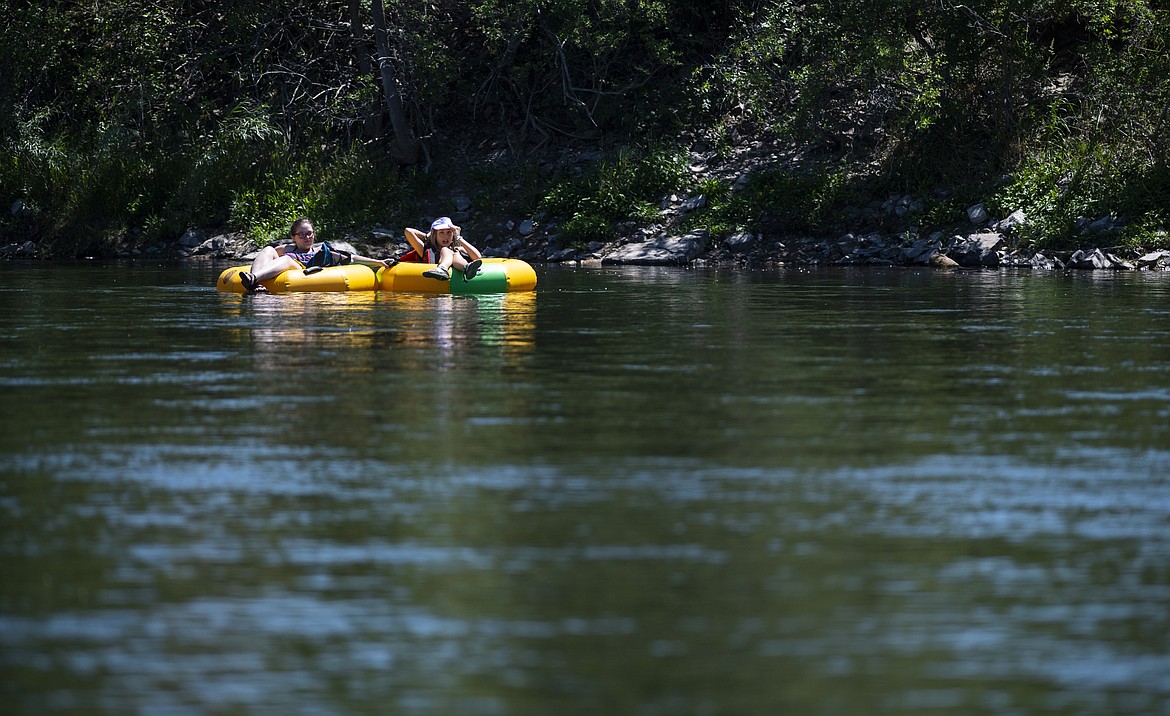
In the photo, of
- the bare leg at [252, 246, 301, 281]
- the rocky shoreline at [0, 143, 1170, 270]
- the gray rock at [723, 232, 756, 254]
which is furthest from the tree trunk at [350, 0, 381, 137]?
the bare leg at [252, 246, 301, 281]

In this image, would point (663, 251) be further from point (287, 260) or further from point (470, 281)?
point (287, 260)

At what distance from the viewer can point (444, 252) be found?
63.1 ft

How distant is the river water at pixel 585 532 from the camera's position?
4113 millimetres

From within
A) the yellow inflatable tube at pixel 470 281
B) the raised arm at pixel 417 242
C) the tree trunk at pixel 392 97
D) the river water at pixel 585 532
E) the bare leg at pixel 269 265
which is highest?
the tree trunk at pixel 392 97

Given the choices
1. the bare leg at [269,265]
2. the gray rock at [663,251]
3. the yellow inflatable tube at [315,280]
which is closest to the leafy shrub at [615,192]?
the gray rock at [663,251]

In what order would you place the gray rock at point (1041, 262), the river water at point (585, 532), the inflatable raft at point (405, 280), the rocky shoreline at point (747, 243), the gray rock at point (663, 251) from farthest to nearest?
the gray rock at point (663, 251), the rocky shoreline at point (747, 243), the gray rock at point (1041, 262), the inflatable raft at point (405, 280), the river water at point (585, 532)

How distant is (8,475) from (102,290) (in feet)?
41.9

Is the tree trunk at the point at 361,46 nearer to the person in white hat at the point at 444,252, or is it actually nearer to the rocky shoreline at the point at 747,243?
the rocky shoreline at the point at 747,243

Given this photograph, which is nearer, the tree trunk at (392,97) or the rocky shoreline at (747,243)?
the rocky shoreline at (747,243)

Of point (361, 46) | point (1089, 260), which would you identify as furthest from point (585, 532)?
point (361, 46)

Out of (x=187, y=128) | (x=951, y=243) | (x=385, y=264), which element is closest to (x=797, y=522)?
(x=385, y=264)

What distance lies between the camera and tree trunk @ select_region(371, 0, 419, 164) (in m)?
28.8

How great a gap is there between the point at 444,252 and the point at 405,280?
54cm

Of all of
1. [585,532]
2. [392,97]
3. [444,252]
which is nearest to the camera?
[585,532]
